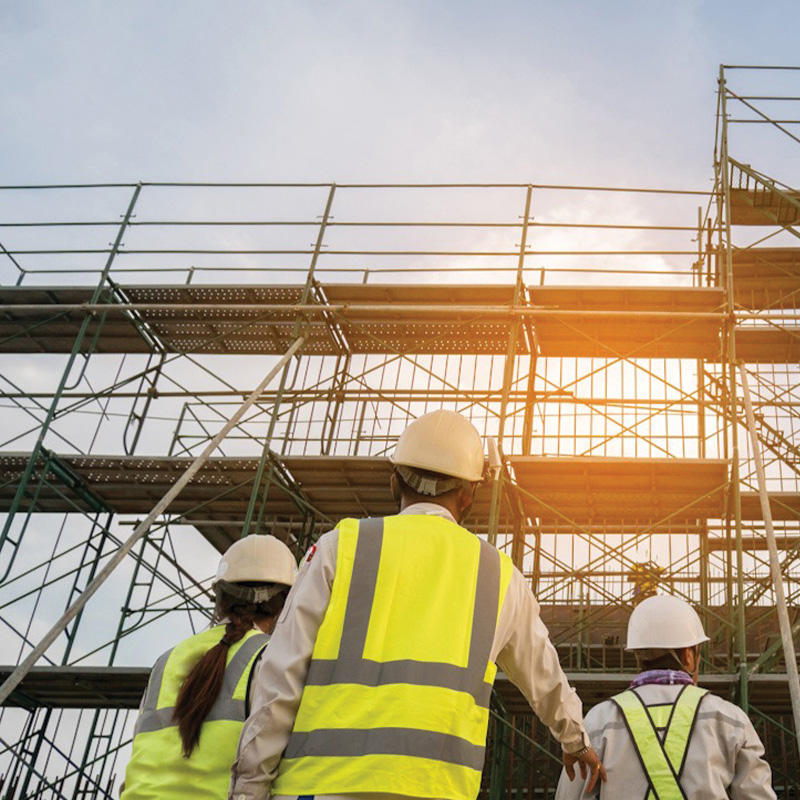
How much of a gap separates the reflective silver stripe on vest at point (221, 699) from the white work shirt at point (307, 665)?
2.11 ft

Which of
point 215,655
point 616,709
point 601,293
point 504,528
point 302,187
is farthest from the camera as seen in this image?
point 302,187

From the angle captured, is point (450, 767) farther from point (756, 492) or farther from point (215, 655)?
point (756, 492)

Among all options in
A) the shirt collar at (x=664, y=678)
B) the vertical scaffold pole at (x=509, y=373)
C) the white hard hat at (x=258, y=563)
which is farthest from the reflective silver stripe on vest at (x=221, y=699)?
the vertical scaffold pole at (x=509, y=373)

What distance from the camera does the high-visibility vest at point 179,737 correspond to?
11.4 feet

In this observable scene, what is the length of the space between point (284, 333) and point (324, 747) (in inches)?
548

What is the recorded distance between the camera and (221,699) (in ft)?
11.9

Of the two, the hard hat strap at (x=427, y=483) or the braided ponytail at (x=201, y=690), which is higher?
the hard hat strap at (x=427, y=483)

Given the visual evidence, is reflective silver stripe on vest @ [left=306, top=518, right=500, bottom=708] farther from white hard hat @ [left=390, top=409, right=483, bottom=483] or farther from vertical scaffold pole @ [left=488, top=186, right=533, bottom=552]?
vertical scaffold pole @ [left=488, top=186, right=533, bottom=552]

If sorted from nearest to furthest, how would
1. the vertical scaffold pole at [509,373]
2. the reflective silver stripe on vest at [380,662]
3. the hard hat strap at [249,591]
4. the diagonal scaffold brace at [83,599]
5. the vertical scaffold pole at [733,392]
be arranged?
the reflective silver stripe on vest at [380,662], the hard hat strap at [249,591], the diagonal scaffold brace at [83,599], the vertical scaffold pole at [733,392], the vertical scaffold pole at [509,373]

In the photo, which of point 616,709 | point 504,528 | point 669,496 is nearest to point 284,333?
point 504,528

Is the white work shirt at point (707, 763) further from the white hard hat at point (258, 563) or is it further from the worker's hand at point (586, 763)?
the white hard hat at point (258, 563)

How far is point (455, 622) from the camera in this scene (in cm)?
294

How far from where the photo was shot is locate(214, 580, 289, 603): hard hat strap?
407 centimetres

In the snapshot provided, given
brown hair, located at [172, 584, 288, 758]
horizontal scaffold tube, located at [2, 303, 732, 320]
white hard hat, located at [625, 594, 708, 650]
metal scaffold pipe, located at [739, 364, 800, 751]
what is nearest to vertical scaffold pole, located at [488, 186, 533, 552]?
horizontal scaffold tube, located at [2, 303, 732, 320]
